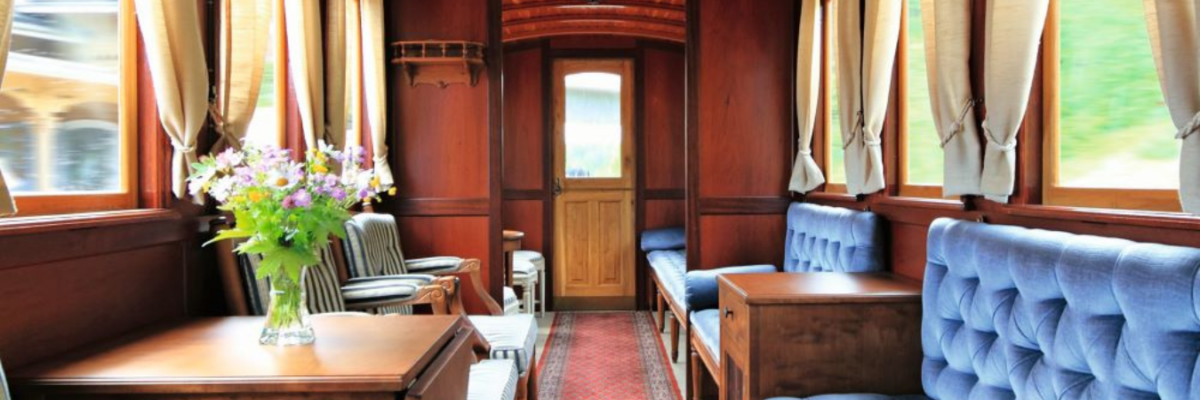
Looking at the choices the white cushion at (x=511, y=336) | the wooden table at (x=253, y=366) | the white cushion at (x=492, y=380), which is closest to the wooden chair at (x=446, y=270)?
the white cushion at (x=511, y=336)

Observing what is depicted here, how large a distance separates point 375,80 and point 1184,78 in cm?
370

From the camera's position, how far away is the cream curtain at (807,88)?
4121 millimetres

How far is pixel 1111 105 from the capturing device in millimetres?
1962

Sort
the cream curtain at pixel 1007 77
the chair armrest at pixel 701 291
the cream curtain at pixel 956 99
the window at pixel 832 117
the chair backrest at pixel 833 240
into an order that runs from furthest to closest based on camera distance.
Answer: the window at pixel 832 117 → the chair armrest at pixel 701 291 → the chair backrest at pixel 833 240 → the cream curtain at pixel 956 99 → the cream curtain at pixel 1007 77

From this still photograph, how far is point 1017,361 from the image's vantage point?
73.9 inches

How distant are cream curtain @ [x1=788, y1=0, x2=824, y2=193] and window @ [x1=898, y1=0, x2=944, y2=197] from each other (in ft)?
3.03

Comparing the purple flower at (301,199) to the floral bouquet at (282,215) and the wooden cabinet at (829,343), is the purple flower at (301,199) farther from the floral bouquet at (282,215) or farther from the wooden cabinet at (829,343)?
the wooden cabinet at (829,343)

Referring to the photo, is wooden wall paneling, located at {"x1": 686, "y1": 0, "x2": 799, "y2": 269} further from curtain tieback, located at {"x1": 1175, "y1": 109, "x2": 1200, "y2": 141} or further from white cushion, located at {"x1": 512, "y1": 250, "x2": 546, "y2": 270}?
curtain tieback, located at {"x1": 1175, "y1": 109, "x2": 1200, "y2": 141}

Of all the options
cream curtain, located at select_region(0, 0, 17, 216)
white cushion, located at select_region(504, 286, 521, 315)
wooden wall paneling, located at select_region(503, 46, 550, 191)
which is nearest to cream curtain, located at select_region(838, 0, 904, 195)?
white cushion, located at select_region(504, 286, 521, 315)

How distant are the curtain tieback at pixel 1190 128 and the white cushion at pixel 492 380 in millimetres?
1972

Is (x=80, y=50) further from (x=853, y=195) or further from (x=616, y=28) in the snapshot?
(x=616, y=28)

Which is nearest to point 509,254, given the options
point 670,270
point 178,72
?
A: point 670,270

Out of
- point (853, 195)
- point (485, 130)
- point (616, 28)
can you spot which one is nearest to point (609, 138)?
point (616, 28)

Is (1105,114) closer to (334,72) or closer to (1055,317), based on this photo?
(1055,317)
